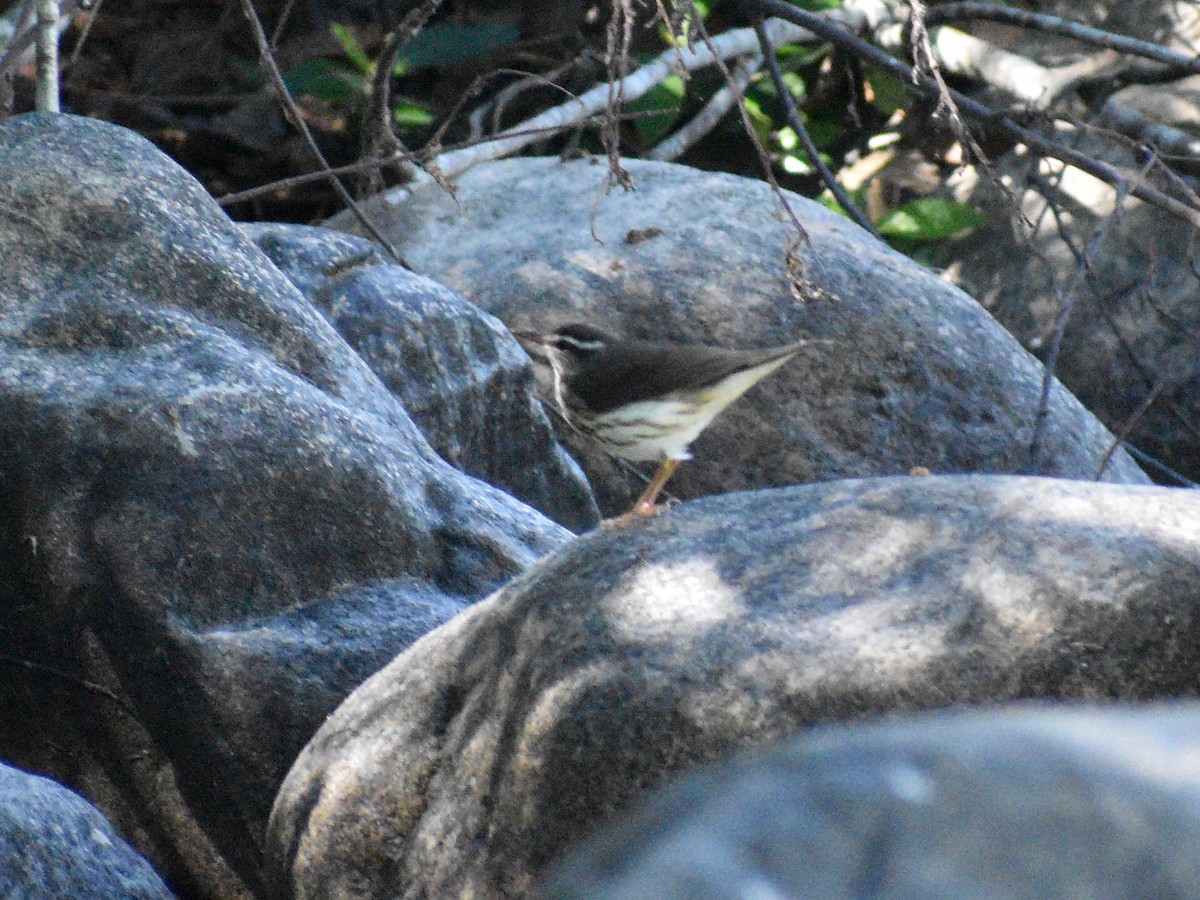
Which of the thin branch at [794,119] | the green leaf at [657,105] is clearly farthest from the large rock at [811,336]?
the green leaf at [657,105]

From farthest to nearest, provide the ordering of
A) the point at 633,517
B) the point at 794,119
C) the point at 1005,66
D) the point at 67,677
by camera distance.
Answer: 1. the point at 1005,66
2. the point at 794,119
3. the point at 67,677
4. the point at 633,517

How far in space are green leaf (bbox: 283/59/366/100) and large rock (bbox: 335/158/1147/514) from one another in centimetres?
332

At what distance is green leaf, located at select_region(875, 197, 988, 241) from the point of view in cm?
1001

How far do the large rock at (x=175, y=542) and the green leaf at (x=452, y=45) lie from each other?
5.76m

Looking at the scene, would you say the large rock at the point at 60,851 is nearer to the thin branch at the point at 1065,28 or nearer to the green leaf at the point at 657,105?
the thin branch at the point at 1065,28

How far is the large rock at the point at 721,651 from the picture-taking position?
324cm

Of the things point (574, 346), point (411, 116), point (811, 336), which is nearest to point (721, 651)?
point (574, 346)

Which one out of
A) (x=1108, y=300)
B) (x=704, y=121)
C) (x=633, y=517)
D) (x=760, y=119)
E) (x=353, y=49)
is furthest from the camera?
(x=760, y=119)

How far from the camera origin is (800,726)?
3.19 meters

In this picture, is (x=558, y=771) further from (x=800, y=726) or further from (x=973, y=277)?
(x=973, y=277)

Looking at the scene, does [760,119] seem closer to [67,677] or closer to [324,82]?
[324,82]

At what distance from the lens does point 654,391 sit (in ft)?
15.6

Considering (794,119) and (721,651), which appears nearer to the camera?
(721,651)

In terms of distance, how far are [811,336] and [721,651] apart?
413cm
